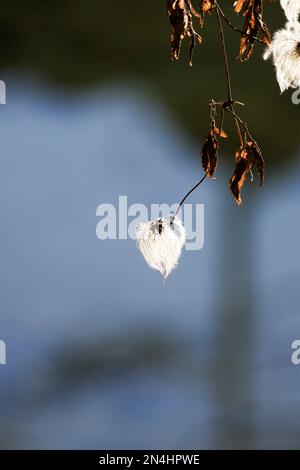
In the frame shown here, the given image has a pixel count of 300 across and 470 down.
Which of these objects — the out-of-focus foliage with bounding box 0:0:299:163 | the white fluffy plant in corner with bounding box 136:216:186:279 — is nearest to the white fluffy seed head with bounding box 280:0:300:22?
the white fluffy plant in corner with bounding box 136:216:186:279

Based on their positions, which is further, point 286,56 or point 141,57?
point 141,57

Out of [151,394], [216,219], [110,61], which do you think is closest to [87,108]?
[110,61]

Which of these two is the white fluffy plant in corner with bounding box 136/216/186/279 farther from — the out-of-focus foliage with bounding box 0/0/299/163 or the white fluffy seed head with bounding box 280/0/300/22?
the out-of-focus foliage with bounding box 0/0/299/163

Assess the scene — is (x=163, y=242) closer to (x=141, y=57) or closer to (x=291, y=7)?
(x=291, y=7)

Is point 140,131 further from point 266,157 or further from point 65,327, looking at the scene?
point 65,327

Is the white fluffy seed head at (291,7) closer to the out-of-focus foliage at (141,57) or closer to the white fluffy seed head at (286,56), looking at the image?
the white fluffy seed head at (286,56)

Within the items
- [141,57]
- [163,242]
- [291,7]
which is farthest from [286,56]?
[141,57]

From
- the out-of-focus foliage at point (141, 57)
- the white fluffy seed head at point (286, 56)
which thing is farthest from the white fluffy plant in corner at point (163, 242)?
the out-of-focus foliage at point (141, 57)
